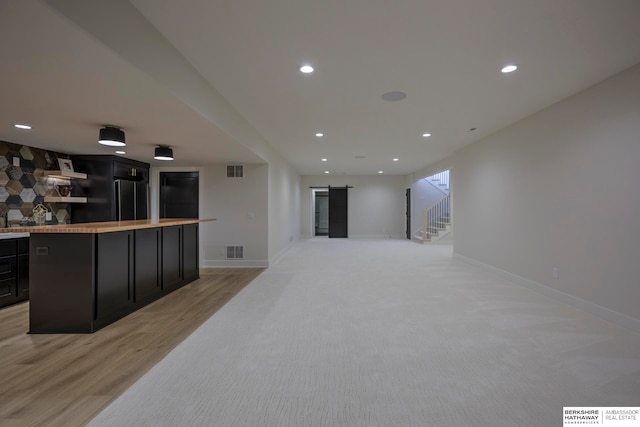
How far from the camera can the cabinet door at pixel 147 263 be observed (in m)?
3.82

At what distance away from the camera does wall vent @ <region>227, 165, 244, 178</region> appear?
6629mm

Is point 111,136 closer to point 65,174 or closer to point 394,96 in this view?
point 65,174

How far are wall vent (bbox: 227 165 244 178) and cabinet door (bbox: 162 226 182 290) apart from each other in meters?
2.04

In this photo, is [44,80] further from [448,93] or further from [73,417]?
[448,93]

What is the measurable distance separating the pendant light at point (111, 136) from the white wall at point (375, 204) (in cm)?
913

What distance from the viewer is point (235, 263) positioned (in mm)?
6633

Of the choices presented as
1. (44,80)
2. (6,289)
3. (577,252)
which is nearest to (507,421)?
(577,252)

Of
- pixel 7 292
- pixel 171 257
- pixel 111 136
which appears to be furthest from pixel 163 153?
pixel 7 292

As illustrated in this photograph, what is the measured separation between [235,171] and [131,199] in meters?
2.09

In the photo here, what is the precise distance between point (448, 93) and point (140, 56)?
10.6 feet

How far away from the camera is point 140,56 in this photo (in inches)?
89.8

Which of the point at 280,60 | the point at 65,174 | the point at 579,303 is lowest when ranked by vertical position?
the point at 579,303

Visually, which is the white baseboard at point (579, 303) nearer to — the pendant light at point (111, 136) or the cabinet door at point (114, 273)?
the cabinet door at point (114, 273)

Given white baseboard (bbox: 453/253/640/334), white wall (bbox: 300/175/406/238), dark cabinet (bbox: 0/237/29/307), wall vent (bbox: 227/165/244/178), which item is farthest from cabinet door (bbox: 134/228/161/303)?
white wall (bbox: 300/175/406/238)
